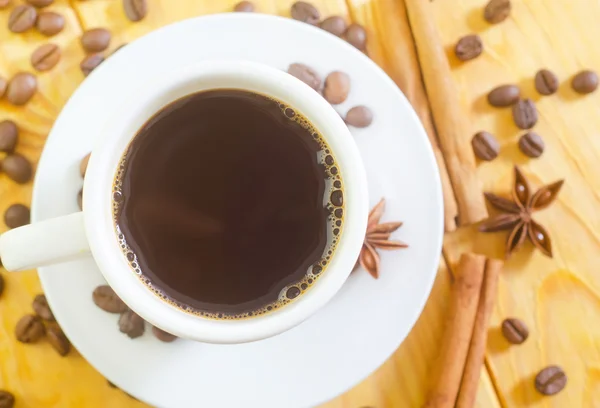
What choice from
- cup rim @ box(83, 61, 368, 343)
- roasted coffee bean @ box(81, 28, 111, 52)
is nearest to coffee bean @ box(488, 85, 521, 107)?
cup rim @ box(83, 61, 368, 343)

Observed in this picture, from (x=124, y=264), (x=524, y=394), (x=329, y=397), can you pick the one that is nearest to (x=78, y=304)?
(x=124, y=264)

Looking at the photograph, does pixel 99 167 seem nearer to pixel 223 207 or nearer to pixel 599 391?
pixel 223 207

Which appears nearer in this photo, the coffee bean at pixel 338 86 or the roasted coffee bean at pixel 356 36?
the coffee bean at pixel 338 86

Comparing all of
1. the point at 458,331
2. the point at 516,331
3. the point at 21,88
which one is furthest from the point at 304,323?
the point at 21,88

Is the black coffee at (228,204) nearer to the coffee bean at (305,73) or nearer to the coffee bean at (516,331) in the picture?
the coffee bean at (305,73)

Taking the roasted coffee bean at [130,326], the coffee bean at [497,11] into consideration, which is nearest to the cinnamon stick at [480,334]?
the coffee bean at [497,11]
